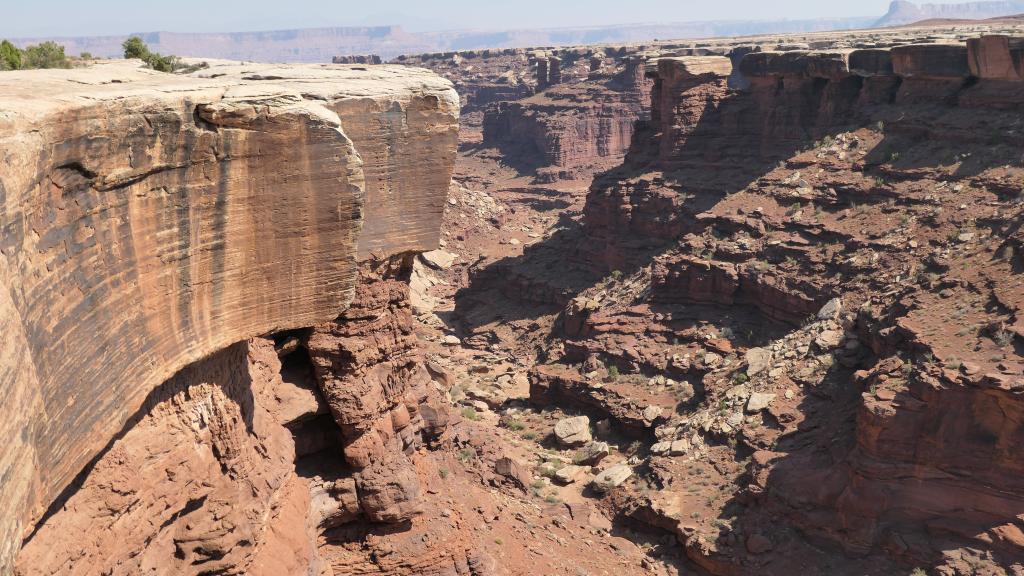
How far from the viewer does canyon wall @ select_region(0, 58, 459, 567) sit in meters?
6.98

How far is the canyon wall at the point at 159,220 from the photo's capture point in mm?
6984

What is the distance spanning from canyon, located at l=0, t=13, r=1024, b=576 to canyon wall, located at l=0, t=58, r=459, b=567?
1.5 inches

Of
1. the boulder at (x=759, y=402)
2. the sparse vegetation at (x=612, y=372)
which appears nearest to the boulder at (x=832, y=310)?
the boulder at (x=759, y=402)

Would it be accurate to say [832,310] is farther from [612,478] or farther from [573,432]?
[573,432]

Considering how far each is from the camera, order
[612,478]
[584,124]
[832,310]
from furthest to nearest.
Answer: [584,124]
[832,310]
[612,478]

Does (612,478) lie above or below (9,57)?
below

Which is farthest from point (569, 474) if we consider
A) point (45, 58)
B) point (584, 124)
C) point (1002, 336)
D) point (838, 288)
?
point (584, 124)

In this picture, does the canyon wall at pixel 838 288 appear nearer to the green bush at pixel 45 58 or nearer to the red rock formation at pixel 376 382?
the red rock formation at pixel 376 382

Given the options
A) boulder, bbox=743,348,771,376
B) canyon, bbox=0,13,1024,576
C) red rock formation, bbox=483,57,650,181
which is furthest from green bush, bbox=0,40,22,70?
red rock formation, bbox=483,57,650,181

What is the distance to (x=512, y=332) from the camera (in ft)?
144

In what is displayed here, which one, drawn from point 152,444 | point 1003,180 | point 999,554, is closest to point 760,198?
point 1003,180

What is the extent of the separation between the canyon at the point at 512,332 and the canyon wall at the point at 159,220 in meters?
0.04

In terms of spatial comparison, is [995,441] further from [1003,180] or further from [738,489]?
[1003,180]

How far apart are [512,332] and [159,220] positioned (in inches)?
1376
